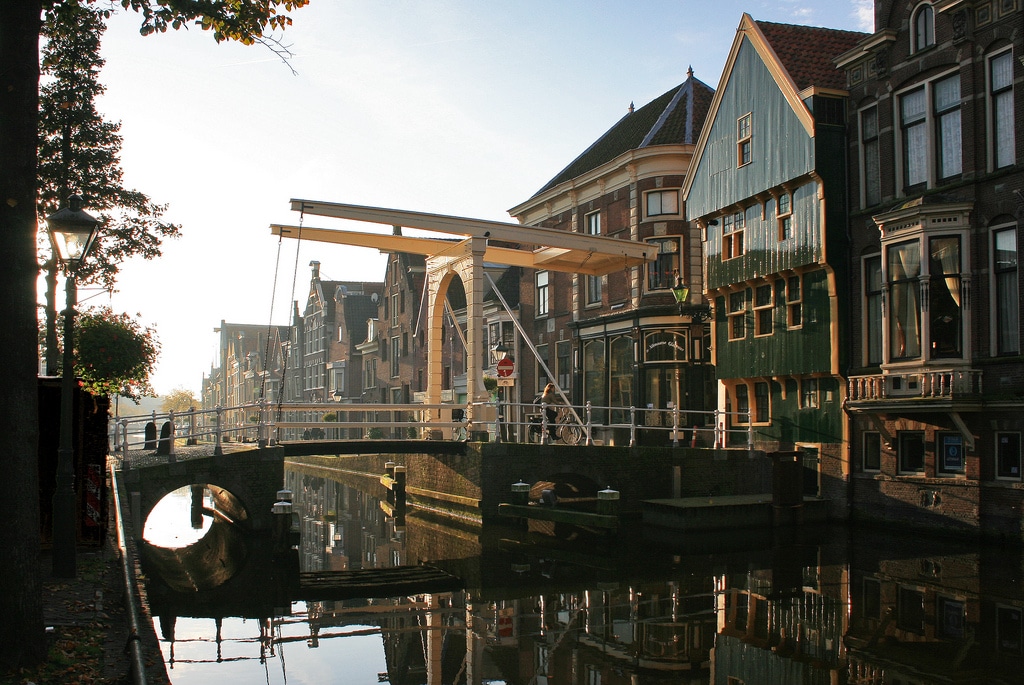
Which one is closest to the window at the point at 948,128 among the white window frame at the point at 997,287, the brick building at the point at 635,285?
the white window frame at the point at 997,287

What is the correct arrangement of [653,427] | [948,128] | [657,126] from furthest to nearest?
[657,126]
[653,427]
[948,128]

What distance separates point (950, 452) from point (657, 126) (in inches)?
542

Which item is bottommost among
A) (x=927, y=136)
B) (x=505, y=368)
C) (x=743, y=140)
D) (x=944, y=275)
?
(x=505, y=368)

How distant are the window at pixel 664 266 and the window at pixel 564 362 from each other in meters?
4.99

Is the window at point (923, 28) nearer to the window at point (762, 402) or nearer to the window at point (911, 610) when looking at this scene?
the window at point (762, 402)

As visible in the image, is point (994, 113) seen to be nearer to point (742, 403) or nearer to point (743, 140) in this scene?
point (743, 140)

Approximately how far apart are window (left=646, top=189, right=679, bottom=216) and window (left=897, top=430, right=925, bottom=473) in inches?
402

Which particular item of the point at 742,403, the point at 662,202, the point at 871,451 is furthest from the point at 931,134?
the point at 662,202

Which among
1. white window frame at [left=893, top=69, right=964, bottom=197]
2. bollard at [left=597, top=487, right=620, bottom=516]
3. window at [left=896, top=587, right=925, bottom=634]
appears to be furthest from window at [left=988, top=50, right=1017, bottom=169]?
bollard at [left=597, top=487, right=620, bottom=516]

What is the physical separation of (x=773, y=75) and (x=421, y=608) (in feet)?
50.1

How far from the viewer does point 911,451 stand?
17562mm

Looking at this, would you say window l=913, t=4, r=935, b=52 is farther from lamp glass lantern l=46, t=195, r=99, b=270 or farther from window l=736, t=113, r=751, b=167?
lamp glass lantern l=46, t=195, r=99, b=270

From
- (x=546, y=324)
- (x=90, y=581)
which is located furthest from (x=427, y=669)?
(x=546, y=324)

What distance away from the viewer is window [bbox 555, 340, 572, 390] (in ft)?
97.4
